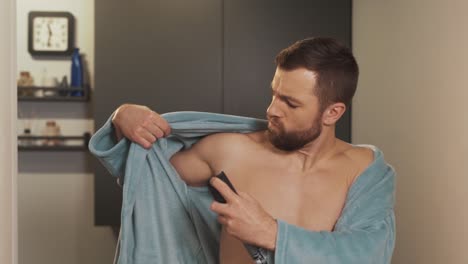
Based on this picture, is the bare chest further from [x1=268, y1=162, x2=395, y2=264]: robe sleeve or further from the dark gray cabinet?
the dark gray cabinet

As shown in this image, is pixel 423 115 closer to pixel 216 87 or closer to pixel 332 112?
pixel 332 112

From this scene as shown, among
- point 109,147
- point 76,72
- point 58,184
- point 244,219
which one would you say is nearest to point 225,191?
point 244,219

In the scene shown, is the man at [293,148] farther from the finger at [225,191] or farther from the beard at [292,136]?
the finger at [225,191]

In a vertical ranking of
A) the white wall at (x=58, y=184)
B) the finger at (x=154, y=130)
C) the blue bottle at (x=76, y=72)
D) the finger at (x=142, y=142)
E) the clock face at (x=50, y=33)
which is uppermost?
the clock face at (x=50, y=33)

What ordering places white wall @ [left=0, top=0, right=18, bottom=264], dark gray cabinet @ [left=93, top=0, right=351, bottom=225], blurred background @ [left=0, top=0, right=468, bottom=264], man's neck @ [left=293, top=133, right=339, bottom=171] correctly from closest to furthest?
white wall @ [left=0, top=0, right=18, bottom=264], man's neck @ [left=293, top=133, right=339, bottom=171], blurred background @ [left=0, top=0, right=468, bottom=264], dark gray cabinet @ [left=93, top=0, right=351, bottom=225]

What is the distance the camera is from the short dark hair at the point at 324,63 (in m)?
1.39

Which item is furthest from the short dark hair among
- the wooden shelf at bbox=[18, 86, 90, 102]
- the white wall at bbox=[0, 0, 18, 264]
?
the wooden shelf at bbox=[18, 86, 90, 102]

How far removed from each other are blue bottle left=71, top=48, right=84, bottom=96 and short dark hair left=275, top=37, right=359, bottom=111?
166 cm

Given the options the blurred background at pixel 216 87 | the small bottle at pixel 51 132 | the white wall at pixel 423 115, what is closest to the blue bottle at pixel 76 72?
the blurred background at pixel 216 87

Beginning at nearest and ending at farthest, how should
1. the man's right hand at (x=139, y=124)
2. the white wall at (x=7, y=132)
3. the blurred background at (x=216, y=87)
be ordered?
the white wall at (x=7, y=132) < the man's right hand at (x=139, y=124) < the blurred background at (x=216, y=87)

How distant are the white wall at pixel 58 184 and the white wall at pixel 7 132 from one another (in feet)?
6.23

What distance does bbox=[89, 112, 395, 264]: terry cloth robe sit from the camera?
1322mm

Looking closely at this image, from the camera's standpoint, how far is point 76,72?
283 cm

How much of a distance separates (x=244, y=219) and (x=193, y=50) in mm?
1522
